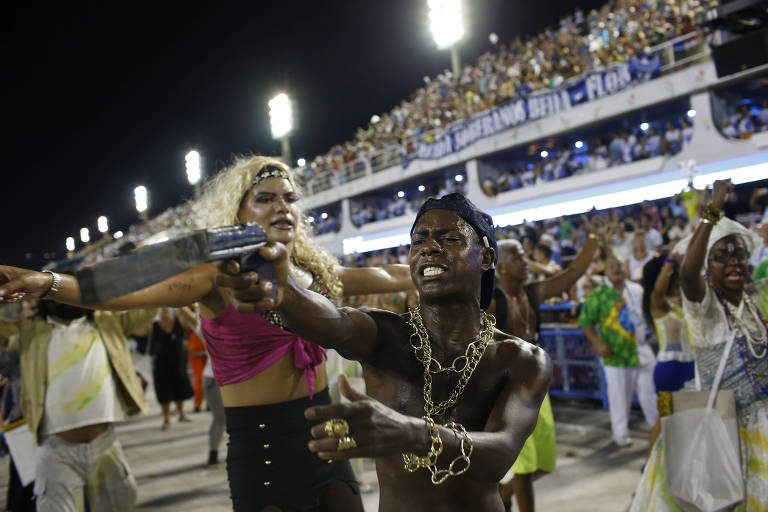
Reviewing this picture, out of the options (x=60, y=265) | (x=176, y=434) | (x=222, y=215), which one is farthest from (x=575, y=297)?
(x=60, y=265)

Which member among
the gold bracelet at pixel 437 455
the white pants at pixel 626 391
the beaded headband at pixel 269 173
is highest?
the beaded headband at pixel 269 173

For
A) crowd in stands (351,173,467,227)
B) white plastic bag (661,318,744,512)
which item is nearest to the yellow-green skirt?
white plastic bag (661,318,744,512)

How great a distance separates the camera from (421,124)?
22609mm

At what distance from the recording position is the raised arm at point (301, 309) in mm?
1287

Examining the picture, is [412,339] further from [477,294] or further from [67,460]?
[67,460]

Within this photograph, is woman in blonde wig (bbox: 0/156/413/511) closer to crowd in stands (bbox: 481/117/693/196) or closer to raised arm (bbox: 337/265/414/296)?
raised arm (bbox: 337/265/414/296)

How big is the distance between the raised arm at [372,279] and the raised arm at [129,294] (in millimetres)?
881

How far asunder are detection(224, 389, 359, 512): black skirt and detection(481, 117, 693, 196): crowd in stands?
13204 millimetres

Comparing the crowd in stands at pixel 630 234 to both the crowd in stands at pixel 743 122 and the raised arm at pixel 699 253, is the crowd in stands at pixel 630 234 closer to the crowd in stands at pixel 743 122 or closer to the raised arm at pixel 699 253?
the crowd in stands at pixel 743 122

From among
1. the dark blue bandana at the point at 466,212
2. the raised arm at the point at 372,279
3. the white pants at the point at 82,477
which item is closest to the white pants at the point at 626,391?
the raised arm at the point at 372,279

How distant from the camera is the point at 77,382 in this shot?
363 centimetres

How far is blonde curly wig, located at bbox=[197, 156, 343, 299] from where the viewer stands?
2.70 meters

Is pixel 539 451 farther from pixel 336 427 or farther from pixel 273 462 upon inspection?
pixel 336 427

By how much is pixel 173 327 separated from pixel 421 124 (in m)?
15.0
